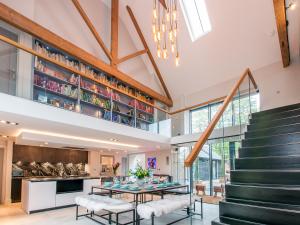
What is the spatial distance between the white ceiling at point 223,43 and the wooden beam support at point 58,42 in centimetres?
174

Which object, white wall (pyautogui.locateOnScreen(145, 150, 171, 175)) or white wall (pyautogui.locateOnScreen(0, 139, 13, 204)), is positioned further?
white wall (pyautogui.locateOnScreen(145, 150, 171, 175))

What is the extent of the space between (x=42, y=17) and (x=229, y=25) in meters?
5.77

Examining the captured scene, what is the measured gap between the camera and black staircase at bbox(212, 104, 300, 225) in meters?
2.33

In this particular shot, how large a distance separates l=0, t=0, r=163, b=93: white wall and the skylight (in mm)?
2778

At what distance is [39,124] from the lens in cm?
535

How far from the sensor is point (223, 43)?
7.83 m

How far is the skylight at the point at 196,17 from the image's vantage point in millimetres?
8031

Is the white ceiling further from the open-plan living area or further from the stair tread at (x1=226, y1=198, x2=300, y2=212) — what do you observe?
the stair tread at (x1=226, y1=198, x2=300, y2=212)

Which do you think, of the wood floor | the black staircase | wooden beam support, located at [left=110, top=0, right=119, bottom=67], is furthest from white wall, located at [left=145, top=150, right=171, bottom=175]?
the black staircase

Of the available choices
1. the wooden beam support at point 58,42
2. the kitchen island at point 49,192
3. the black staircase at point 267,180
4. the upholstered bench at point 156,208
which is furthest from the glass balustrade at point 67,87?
the black staircase at point 267,180

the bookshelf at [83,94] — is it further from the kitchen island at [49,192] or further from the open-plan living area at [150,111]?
the kitchen island at [49,192]

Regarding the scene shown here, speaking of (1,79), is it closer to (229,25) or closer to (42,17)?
(42,17)

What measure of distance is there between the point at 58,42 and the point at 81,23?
1777 millimetres

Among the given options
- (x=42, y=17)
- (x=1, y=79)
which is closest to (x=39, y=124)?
(x=1, y=79)
